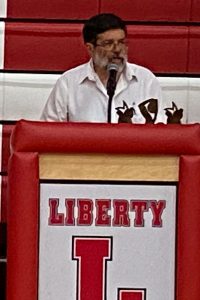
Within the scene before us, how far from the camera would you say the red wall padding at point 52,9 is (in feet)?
14.5

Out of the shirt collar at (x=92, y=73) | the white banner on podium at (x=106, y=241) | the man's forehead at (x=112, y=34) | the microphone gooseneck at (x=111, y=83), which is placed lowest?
the white banner on podium at (x=106, y=241)

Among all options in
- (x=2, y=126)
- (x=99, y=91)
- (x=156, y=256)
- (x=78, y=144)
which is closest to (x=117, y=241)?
(x=156, y=256)

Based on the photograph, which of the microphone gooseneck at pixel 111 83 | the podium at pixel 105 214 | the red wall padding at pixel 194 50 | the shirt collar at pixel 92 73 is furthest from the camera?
the red wall padding at pixel 194 50

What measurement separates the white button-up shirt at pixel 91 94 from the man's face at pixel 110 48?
0.08 metres

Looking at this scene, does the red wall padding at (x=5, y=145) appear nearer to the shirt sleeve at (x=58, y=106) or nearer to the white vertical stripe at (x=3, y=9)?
the white vertical stripe at (x=3, y=9)

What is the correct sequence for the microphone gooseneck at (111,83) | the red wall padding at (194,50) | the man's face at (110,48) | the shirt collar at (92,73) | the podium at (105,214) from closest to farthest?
the podium at (105,214), the microphone gooseneck at (111,83), the man's face at (110,48), the shirt collar at (92,73), the red wall padding at (194,50)

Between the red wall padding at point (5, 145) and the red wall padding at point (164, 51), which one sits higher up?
the red wall padding at point (164, 51)

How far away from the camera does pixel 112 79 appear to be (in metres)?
3.02

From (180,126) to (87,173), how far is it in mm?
281

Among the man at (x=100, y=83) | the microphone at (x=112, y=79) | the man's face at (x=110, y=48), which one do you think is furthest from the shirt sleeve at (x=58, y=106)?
the microphone at (x=112, y=79)

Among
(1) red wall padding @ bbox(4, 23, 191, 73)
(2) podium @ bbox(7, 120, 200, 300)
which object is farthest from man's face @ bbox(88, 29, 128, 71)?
(1) red wall padding @ bbox(4, 23, 191, 73)

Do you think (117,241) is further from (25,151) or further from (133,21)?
(133,21)

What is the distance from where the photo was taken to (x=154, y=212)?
2.76m

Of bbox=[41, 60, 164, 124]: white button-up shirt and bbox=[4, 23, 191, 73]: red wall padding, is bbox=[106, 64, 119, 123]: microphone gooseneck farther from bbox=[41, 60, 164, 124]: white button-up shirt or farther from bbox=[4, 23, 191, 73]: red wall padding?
bbox=[4, 23, 191, 73]: red wall padding
